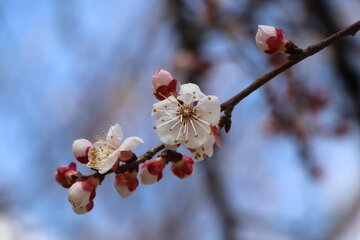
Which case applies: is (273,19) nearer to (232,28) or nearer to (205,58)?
(232,28)

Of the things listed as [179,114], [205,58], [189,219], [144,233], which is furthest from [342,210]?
[179,114]

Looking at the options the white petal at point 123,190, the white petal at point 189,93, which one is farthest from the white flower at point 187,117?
the white petal at point 123,190

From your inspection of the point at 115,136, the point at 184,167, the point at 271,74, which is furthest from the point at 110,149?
the point at 271,74

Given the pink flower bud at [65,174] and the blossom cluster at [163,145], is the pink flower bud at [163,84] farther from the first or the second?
the pink flower bud at [65,174]

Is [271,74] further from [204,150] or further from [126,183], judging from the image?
[126,183]

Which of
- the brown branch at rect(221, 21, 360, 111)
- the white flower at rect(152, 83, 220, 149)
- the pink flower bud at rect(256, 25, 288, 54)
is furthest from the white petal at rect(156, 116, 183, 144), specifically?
the pink flower bud at rect(256, 25, 288, 54)

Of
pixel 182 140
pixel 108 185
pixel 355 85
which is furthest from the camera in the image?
pixel 108 185

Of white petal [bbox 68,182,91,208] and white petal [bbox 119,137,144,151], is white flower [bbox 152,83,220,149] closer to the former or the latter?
white petal [bbox 119,137,144,151]
